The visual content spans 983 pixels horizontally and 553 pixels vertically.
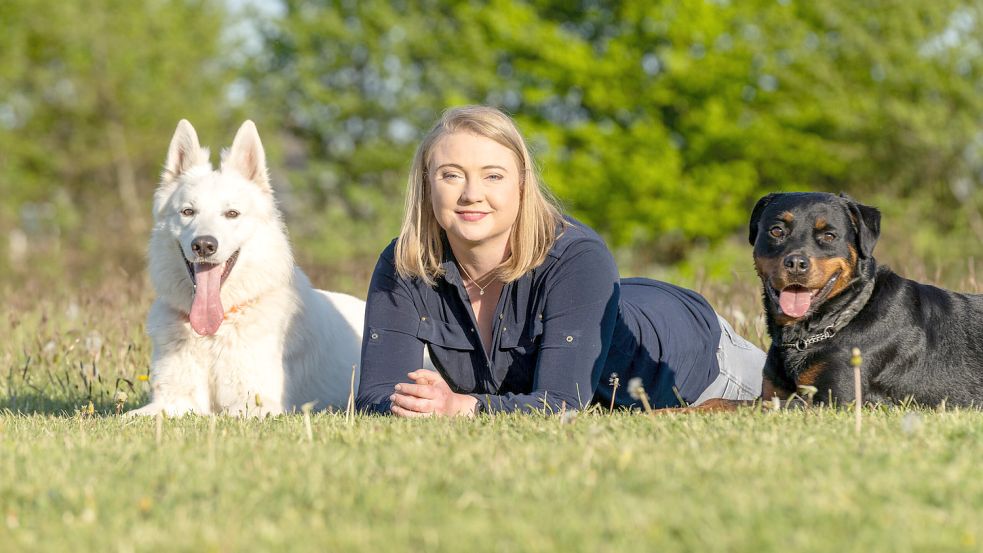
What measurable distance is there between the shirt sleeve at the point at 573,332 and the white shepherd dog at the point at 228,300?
154cm

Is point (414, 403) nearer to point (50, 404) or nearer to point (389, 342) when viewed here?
point (389, 342)

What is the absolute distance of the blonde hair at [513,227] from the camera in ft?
19.2

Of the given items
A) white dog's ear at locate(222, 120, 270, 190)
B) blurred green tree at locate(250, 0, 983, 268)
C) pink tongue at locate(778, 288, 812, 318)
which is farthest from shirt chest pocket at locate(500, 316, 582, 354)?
blurred green tree at locate(250, 0, 983, 268)

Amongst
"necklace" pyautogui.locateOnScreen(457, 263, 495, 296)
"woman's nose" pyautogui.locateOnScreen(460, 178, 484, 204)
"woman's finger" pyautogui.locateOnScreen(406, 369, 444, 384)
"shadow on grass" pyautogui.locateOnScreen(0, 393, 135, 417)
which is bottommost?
"shadow on grass" pyautogui.locateOnScreen(0, 393, 135, 417)

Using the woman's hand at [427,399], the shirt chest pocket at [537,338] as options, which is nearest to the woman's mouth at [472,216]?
the shirt chest pocket at [537,338]

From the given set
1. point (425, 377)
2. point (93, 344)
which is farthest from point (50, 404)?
point (425, 377)

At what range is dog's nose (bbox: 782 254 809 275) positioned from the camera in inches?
225

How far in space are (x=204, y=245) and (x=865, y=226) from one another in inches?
148

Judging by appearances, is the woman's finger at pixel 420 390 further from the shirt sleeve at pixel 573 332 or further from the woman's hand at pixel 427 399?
the shirt sleeve at pixel 573 332

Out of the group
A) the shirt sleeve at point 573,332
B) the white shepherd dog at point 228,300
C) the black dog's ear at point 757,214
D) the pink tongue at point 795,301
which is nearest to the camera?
the shirt sleeve at point 573,332

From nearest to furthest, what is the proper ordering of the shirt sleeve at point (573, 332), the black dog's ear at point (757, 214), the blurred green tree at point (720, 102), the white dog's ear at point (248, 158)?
1. the shirt sleeve at point (573, 332)
2. the black dog's ear at point (757, 214)
3. the white dog's ear at point (248, 158)
4. the blurred green tree at point (720, 102)

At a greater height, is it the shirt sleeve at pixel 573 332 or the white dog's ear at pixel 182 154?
the white dog's ear at pixel 182 154

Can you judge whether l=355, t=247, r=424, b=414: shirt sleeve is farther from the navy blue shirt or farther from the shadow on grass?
the shadow on grass

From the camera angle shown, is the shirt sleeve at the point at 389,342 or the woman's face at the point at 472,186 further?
the shirt sleeve at the point at 389,342
